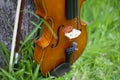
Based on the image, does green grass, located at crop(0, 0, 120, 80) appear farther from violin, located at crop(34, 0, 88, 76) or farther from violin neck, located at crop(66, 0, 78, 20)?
violin neck, located at crop(66, 0, 78, 20)

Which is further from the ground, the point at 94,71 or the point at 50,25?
the point at 50,25

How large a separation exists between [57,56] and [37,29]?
8.2 inches

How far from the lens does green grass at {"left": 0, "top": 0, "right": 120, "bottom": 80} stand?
195cm

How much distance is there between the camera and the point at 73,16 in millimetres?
1857

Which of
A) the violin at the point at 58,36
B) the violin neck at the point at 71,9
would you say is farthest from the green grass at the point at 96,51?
the violin neck at the point at 71,9

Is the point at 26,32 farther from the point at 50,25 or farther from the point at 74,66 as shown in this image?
the point at 74,66

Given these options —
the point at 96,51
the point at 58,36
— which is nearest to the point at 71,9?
the point at 58,36

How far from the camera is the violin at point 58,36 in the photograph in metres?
1.75

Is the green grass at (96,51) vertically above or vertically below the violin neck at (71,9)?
below

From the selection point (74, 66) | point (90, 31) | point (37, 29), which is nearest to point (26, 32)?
point (37, 29)

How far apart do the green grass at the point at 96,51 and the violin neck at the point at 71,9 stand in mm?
263

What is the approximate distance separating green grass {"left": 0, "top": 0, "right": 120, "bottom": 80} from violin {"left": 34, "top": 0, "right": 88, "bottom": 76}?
0.09 m

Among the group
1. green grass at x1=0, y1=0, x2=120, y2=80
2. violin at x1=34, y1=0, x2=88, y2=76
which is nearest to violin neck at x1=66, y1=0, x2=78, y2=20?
violin at x1=34, y1=0, x2=88, y2=76

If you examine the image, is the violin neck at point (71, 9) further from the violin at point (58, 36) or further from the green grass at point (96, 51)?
the green grass at point (96, 51)
